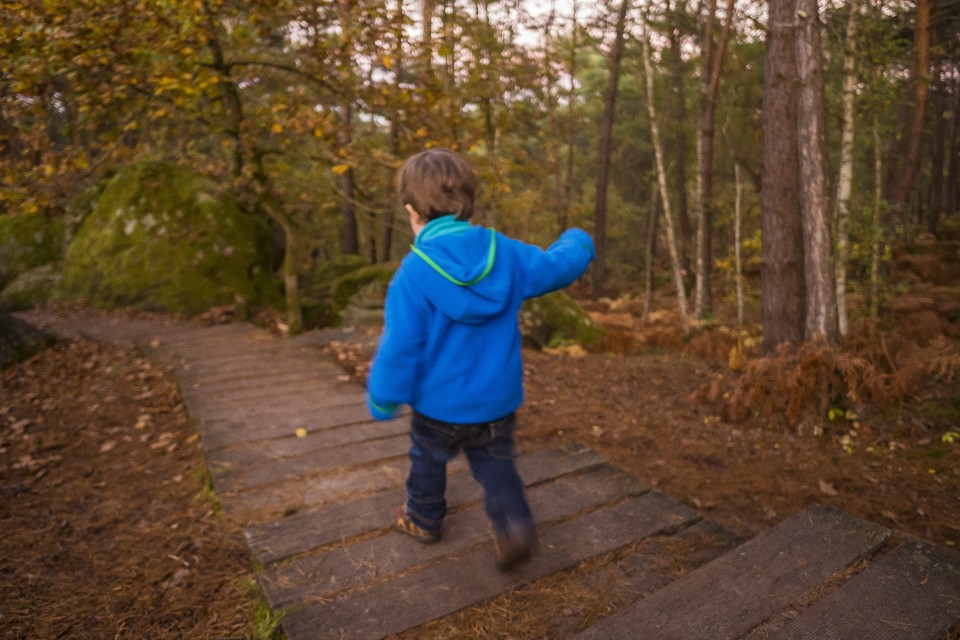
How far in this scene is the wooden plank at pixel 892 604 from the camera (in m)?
2.26

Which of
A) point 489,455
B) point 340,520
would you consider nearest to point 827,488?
point 489,455

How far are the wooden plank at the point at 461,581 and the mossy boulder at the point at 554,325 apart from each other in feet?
19.7

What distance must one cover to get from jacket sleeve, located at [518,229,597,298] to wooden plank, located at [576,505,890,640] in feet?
4.84

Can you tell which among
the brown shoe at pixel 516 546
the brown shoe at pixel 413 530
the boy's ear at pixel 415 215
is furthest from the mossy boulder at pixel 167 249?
the brown shoe at pixel 516 546

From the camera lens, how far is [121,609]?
283 cm

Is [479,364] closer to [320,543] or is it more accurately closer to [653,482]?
[320,543]

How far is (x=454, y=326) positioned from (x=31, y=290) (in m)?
12.1

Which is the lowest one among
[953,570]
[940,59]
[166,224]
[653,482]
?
[653,482]

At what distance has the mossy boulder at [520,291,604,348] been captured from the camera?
9445mm

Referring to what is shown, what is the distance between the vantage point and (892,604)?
2.41m

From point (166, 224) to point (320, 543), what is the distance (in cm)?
959

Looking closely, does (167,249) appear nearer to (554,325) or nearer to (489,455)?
(554,325)

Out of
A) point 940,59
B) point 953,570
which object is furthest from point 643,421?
point 940,59

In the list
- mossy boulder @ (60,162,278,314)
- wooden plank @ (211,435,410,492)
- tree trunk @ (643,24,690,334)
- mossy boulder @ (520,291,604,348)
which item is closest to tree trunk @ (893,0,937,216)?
tree trunk @ (643,24,690,334)
